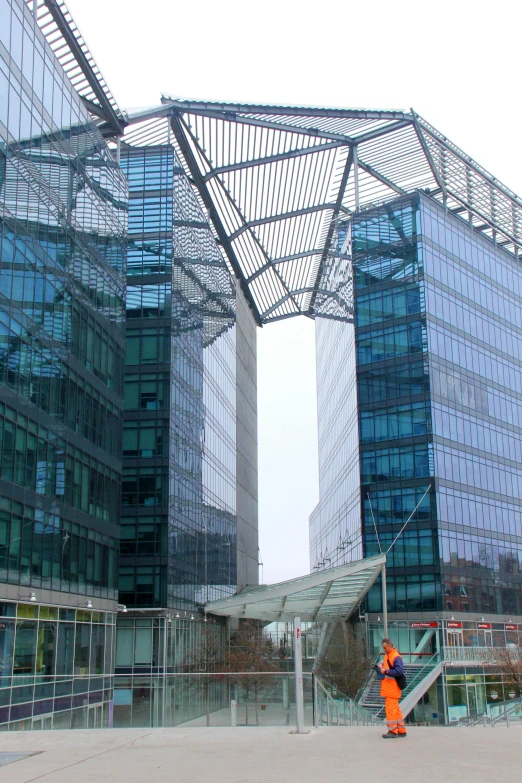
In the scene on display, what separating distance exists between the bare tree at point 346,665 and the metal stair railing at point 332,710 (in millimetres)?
24630

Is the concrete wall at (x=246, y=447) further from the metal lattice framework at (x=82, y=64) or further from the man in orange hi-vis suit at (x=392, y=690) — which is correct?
the man in orange hi-vis suit at (x=392, y=690)

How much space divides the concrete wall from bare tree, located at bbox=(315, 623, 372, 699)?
22534 millimetres

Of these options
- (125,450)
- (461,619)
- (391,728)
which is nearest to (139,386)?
(125,450)

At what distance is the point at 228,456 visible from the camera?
245ft

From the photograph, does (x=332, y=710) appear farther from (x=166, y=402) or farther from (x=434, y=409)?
(x=434, y=409)

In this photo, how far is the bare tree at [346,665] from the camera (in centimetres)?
4831

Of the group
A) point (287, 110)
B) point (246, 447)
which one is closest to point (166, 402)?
point (287, 110)

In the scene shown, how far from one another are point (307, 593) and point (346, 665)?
66.7ft

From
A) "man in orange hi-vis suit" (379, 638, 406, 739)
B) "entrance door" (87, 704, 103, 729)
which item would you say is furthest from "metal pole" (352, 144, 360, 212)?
"man in orange hi-vis suit" (379, 638, 406, 739)

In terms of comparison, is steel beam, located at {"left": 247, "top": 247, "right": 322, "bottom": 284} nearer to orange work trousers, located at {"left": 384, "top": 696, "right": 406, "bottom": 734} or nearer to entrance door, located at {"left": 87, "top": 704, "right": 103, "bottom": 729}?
entrance door, located at {"left": 87, "top": 704, "right": 103, "bottom": 729}

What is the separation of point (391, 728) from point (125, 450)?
133 ft

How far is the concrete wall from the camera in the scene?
82562 mm

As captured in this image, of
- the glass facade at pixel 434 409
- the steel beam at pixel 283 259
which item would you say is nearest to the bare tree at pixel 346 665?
the glass facade at pixel 434 409

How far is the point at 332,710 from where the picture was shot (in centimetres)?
1869
